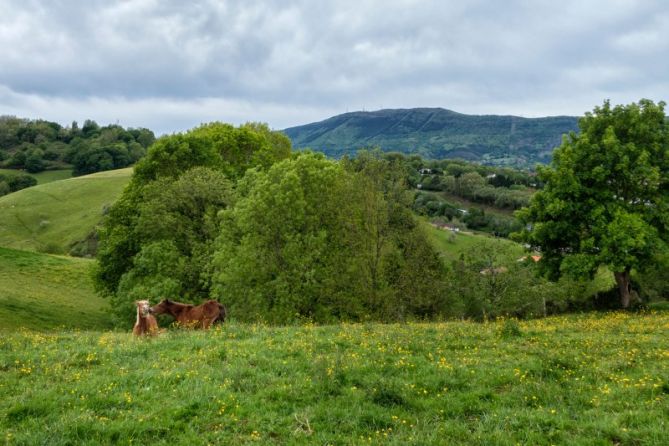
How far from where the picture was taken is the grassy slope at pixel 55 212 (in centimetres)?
9594

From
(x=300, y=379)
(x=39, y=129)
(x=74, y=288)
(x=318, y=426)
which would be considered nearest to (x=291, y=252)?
(x=300, y=379)

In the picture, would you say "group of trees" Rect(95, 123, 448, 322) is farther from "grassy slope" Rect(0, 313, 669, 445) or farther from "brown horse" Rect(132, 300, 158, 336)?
"grassy slope" Rect(0, 313, 669, 445)

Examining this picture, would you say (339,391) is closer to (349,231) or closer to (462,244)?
(349,231)

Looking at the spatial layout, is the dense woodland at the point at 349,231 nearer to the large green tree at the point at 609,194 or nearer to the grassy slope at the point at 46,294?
the large green tree at the point at 609,194

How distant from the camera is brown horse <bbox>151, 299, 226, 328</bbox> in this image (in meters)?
20.9

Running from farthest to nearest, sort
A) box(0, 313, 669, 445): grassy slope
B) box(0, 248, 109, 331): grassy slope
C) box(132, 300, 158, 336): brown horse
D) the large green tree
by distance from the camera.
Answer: box(0, 248, 109, 331): grassy slope → the large green tree → box(132, 300, 158, 336): brown horse → box(0, 313, 669, 445): grassy slope

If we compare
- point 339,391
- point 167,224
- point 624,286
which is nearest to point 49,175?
point 167,224

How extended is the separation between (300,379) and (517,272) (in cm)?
4723

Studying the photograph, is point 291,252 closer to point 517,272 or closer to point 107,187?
point 517,272

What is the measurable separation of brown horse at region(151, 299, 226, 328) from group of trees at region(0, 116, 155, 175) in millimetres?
155746

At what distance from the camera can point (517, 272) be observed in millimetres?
52938

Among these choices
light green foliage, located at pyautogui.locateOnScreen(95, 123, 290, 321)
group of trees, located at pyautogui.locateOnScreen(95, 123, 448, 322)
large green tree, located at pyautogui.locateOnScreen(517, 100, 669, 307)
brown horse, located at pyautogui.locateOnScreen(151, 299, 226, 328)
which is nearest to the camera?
brown horse, located at pyautogui.locateOnScreen(151, 299, 226, 328)

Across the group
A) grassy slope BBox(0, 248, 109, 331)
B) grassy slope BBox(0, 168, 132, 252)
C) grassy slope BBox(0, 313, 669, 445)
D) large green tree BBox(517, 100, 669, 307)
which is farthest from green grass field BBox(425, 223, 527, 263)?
grassy slope BBox(0, 168, 132, 252)

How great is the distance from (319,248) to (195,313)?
1077cm
